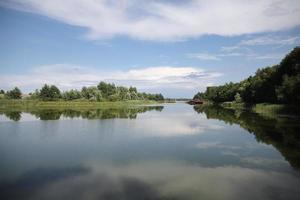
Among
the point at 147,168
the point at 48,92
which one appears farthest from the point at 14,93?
the point at 147,168

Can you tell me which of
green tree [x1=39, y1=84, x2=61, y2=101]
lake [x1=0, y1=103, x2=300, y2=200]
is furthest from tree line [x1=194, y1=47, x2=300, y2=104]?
green tree [x1=39, y1=84, x2=61, y2=101]

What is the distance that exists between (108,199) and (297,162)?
1046cm

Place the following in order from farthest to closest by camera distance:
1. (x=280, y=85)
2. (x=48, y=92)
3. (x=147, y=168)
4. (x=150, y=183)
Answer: (x=48, y=92)
(x=280, y=85)
(x=147, y=168)
(x=150, y=183)

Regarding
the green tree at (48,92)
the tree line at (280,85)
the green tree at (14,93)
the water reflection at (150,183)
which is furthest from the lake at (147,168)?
the green tree at (14,93)

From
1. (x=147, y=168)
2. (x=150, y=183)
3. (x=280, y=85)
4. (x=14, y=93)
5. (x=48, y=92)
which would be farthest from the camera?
(x=14, y=93)

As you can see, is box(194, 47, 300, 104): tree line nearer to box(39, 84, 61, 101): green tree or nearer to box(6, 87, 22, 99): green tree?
box(39, 84, 61, 101): green tree

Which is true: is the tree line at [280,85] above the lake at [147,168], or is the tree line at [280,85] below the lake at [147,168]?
above

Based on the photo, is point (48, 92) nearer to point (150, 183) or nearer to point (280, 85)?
point (280, 85)

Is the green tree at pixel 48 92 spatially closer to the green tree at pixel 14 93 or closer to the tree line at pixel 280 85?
the green tree at pixel 14 93

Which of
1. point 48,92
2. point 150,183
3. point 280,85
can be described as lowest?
point 150,183

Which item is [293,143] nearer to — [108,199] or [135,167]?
[135,167]

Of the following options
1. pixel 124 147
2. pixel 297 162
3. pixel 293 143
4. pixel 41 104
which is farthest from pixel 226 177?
pixel 41 104

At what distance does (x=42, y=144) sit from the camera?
2061 centimetres

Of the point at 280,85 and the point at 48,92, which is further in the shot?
the point at 48,92
